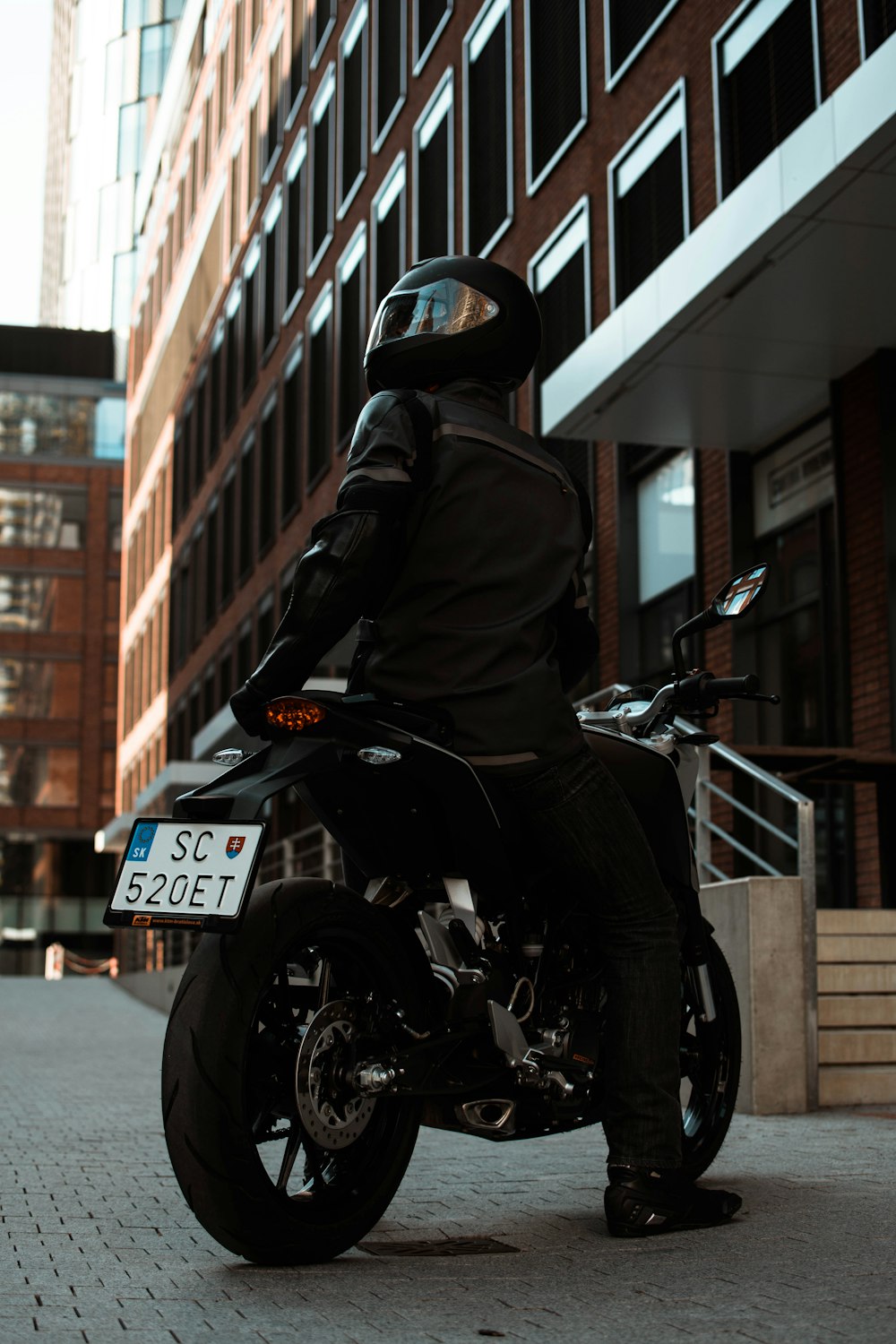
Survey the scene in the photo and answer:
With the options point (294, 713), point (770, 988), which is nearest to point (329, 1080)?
point (294, 713)

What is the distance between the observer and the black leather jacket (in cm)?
381

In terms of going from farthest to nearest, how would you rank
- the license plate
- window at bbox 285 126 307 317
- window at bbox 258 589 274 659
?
1. window at bbox 258 589 274 659
2. window at bbox 285 126 307 317
3. the license plate

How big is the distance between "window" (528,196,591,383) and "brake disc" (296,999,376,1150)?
1359 centimetres

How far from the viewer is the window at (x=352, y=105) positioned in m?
25.7

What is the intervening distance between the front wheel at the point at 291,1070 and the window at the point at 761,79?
988 cm

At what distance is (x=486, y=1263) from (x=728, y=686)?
5.08 ft

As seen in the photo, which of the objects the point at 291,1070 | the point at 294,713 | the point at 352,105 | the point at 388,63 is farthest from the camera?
the point at 352,105

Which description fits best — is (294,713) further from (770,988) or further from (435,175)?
(435,175)

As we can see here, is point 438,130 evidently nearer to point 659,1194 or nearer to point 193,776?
point 193,776

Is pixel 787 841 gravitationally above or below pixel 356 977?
above

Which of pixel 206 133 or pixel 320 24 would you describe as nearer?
pixel 320 24

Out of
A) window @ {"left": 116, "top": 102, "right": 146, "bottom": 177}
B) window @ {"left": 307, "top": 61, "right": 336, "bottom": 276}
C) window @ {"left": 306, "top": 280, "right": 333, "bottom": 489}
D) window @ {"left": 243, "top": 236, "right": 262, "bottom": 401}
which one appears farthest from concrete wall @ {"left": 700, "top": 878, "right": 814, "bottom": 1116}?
window @ {"left": 116, "top": 102, "right": 146, "bottom": 177}

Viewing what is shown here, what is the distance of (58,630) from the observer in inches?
2692

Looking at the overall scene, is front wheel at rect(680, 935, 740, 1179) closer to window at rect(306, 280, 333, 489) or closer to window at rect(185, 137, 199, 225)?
window at rect(306, 280, 333, 489)
